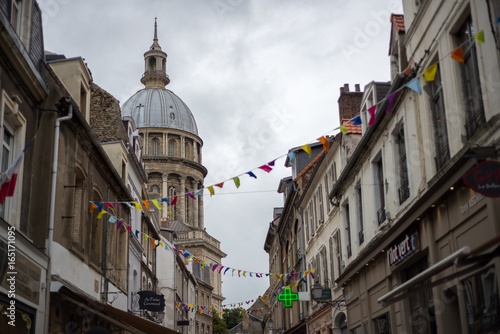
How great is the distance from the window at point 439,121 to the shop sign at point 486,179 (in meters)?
2.98

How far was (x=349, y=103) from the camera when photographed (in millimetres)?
23781

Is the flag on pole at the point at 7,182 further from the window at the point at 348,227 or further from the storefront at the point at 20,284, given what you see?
the window at the point at 348,227

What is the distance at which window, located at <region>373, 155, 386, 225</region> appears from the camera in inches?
633

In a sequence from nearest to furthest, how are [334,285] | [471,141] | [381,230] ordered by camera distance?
1. [471,141]
2. [381,230]
3. [334,285]

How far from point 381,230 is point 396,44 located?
14.1ft

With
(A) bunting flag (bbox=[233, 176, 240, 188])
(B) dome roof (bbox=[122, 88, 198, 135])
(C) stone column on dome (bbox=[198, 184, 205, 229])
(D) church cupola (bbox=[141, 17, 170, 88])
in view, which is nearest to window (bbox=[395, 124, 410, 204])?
(A) bunting flag (bbox=[233, 176, 240, 188])

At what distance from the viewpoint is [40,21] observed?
563 inches

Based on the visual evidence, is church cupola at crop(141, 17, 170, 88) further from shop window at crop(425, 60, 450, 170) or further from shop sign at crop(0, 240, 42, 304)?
shop window at crop(425, 60, 450, 170)

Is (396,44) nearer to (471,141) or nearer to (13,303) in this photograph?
(471,141)

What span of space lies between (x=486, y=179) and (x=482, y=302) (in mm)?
2405

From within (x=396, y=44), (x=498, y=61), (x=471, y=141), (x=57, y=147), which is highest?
(x=396, y=44)

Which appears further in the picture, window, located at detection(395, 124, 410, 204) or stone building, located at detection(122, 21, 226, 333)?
stone building, located at detection(122, 21, 226, 333)

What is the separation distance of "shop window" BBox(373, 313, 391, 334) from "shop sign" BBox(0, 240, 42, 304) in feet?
25.6

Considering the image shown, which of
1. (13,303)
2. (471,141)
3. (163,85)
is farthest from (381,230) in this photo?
(163,85)
